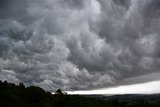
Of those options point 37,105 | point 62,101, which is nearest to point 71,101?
point 62,101

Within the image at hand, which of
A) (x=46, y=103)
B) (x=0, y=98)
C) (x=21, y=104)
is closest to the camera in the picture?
(x=0, y=98)

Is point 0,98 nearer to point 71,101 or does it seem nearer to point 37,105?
point 37,105

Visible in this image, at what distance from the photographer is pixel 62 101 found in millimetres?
198000

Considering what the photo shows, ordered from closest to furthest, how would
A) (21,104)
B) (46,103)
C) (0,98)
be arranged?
(0,98) → (21,104) → (46,103)

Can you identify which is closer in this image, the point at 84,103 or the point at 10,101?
the point at 10,101

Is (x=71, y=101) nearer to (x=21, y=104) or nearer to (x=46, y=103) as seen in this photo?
(x=46, y=103)

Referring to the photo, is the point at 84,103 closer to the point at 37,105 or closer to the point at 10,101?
the point at 37,105

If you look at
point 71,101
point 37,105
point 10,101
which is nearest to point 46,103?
point 37,105

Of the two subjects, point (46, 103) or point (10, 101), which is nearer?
point (10, 101)

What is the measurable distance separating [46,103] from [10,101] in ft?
108

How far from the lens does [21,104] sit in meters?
181

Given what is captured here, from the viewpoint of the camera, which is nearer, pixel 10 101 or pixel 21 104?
pixel 10 101

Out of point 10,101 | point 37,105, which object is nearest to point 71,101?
point 37,105

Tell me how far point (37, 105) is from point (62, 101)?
68.7 ft
